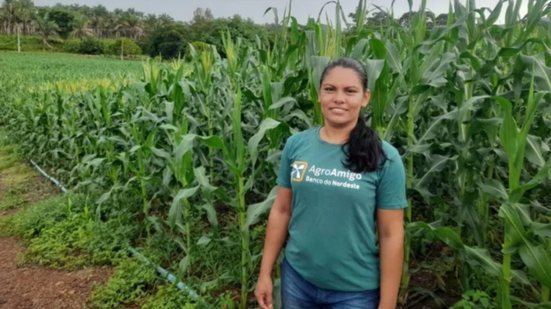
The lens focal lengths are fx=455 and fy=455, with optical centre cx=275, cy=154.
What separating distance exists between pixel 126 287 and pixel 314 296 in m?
2.27

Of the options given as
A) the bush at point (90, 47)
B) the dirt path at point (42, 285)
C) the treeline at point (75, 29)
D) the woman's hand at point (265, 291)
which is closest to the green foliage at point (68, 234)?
the dirt path at point (42, 285)

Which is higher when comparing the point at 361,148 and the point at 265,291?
the point at 361,148

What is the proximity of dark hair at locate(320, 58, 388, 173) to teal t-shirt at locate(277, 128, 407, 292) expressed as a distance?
3cm

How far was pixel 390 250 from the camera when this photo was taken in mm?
1988

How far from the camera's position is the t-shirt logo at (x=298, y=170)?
209 cm

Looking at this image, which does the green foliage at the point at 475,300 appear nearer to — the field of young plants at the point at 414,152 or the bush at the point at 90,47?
the field of young plants at the point at 414,152

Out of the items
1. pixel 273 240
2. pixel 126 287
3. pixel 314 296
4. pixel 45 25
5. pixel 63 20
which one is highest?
pixel 63 20

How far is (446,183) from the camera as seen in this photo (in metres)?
3.21

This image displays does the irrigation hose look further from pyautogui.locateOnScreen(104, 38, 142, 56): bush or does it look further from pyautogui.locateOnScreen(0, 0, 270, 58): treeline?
pyautogui.locateOnScreen(104, 38, 142, 56): bush

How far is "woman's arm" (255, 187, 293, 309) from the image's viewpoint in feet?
7.74

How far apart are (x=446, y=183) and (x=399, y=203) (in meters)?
1.43

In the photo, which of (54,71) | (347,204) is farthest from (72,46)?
(347,204)

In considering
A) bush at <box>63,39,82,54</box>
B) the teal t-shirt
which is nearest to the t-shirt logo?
the teal t-shirt

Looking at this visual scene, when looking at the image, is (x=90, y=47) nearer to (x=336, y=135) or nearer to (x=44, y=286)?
(x=44, y=286)
